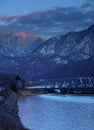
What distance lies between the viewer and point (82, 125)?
61625 mm

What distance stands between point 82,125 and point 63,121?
668 cm

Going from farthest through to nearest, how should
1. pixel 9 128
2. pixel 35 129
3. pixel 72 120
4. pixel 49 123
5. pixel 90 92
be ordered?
pixel 90 92 < pixel 72 120 < pixel 49 123 < pixel 35 129 < pixel 9 128

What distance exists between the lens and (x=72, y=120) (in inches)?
2729

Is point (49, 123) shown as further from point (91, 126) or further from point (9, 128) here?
point (9, 128)

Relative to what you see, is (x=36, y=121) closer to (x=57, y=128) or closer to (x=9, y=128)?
(x=57, y=128)

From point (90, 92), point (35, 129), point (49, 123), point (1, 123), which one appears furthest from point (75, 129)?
point (90, 92)

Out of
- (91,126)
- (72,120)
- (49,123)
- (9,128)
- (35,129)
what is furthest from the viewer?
(72,120)

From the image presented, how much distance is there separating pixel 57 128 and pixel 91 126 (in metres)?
4.80

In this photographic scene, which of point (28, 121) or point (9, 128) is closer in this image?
point (9, 128)

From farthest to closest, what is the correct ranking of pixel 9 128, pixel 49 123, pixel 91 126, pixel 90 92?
pixel 90 92 < pixel 49 123 < pixel 91 126 < pixel 9 128

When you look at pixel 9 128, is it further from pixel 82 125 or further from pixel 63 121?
pixel 63 121

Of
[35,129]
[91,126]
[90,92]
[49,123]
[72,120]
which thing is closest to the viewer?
[35,129]

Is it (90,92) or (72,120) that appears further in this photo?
(90,92)

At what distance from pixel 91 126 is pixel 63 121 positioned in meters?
8.61
